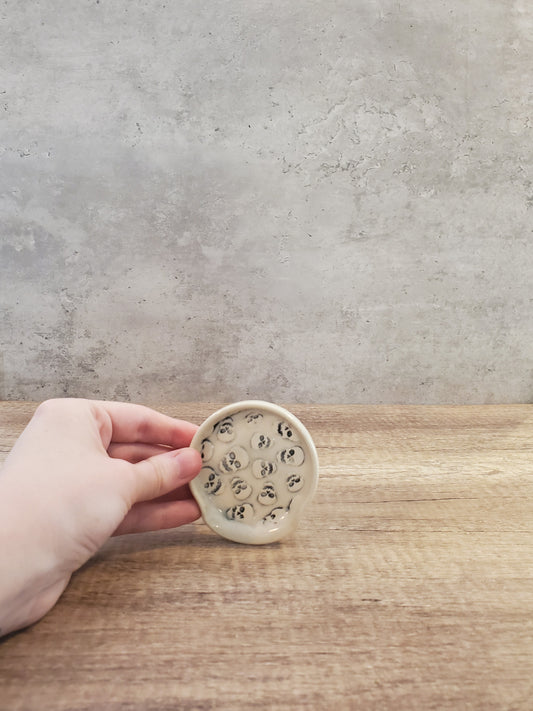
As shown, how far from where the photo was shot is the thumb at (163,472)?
741mm

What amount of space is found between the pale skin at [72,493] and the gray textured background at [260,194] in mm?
893

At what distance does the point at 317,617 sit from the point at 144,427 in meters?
0.34

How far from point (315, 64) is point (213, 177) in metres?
0.38

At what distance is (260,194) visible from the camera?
Result: 166 cm

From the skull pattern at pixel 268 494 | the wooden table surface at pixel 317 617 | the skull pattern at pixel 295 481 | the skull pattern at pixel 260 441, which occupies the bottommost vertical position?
the wooden table surface at pixel 317 617

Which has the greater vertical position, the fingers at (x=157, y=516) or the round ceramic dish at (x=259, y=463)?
the round ceramic dish at (x=259, y=463)

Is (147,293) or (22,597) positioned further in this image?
(147,293)

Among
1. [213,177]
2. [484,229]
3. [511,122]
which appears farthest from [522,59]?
[213,177]

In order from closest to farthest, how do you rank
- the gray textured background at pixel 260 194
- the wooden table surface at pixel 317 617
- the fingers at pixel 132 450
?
1. the wooden table surface at pixel 317 617
2. the fingers at pixel 132 450
3. the gray textured background at pixel 260 194

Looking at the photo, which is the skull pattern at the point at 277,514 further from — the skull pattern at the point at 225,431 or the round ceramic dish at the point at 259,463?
the skull pattern at the point at 225,431

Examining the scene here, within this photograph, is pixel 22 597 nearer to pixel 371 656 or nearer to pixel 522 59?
pixel 371 656

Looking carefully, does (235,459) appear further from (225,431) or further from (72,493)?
(72,493)

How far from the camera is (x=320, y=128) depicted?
5.37 feet

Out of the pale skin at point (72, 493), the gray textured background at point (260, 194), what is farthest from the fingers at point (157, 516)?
the gray textured background at point (260, 194)
